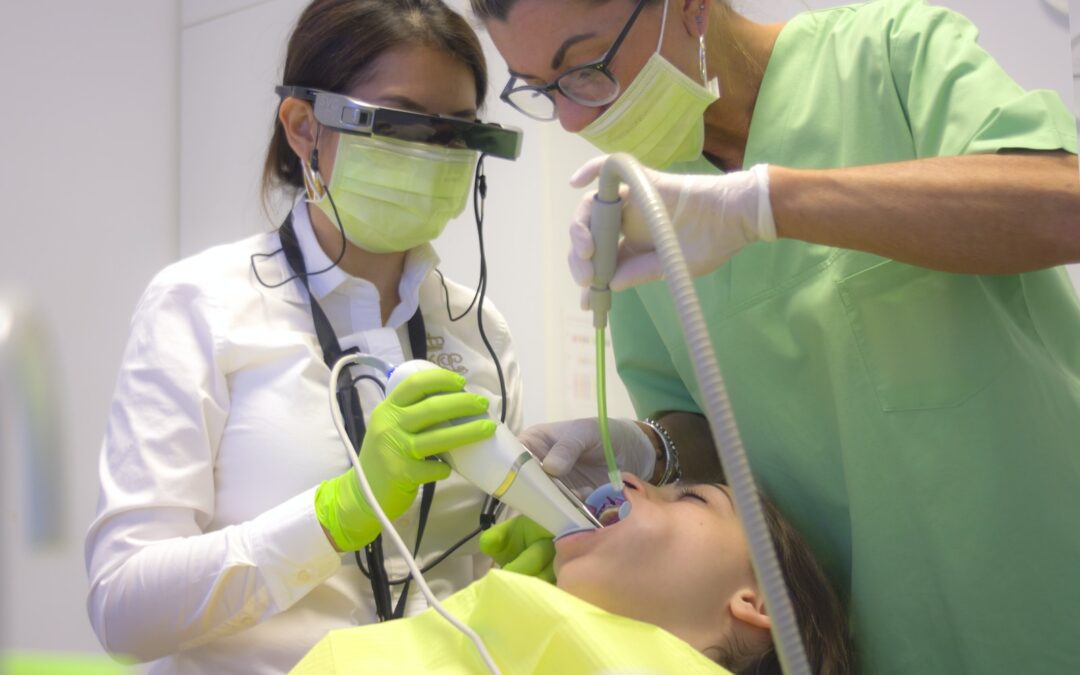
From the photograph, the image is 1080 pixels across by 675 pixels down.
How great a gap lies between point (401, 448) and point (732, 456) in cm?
72

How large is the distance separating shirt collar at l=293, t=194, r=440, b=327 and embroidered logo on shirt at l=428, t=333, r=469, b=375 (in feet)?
0.24

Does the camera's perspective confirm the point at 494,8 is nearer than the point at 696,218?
No

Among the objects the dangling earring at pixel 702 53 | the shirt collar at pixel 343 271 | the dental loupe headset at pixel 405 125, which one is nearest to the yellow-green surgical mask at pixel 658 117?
the dangling earring at pixel 702 53

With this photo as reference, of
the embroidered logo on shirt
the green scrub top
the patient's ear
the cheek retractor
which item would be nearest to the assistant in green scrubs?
the green scrub top

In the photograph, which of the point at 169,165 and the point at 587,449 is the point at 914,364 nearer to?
the point at 587,449

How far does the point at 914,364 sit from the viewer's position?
52.6 inches

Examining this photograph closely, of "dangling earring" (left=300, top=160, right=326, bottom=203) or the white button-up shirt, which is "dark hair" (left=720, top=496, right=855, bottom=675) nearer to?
the white button-up shirt

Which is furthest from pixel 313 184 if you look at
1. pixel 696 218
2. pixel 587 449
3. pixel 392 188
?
pixel 696 218

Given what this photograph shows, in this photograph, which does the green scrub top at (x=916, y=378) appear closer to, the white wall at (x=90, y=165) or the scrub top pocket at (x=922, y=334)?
the scrub top pocket at (x=922, y=334)

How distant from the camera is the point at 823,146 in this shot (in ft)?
4.77

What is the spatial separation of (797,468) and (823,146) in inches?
19.9

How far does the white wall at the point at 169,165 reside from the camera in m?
2.62

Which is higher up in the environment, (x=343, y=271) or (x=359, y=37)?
(x=359, y=37)

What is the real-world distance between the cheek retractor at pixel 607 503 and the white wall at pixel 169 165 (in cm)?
130
